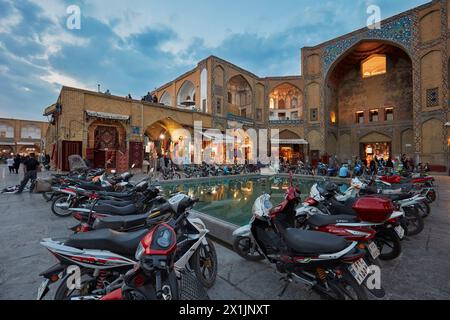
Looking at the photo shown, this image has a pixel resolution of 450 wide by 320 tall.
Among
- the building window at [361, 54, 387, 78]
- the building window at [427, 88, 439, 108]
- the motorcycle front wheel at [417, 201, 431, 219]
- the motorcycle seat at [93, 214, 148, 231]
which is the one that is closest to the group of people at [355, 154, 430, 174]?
the building window at [427, 88, 439, 108]

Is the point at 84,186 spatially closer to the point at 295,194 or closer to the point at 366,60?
the point at 295,194

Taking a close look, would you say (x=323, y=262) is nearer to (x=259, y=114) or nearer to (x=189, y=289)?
(x=189, y=289)

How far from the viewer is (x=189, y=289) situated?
1.69 metres

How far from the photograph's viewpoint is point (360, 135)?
22938 millimetres

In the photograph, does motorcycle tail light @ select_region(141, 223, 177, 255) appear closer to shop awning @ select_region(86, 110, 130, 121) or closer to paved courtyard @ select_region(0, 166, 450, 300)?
paved courtyard @ select_region(0, 166, 450, 300)

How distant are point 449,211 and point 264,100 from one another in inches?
841

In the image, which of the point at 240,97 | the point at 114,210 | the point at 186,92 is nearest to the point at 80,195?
the point at 114,210

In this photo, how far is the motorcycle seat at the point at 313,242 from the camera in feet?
5.75

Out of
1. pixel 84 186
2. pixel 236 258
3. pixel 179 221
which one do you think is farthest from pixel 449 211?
pixel 84 186

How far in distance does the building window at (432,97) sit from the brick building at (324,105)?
0.05 meters

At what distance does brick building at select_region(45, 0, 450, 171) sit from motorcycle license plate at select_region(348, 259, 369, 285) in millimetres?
14138

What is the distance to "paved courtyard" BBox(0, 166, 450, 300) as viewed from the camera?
212cm
